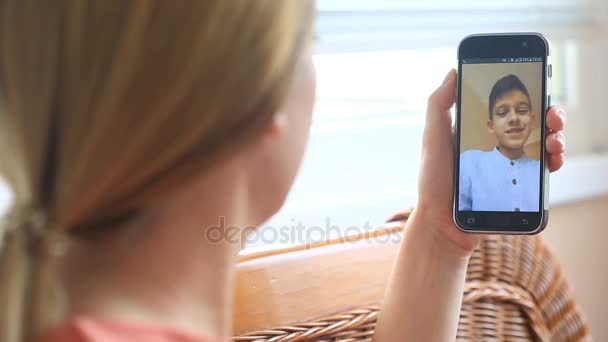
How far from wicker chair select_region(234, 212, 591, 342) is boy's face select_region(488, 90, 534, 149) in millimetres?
180

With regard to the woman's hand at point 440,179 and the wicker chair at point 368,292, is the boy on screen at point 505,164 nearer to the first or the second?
the woman's hand at point 440,179

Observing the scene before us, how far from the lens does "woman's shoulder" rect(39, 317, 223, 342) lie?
18.0 inches

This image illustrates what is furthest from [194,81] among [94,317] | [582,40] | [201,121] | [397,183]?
[582,40]

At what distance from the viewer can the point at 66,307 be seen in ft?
1.56

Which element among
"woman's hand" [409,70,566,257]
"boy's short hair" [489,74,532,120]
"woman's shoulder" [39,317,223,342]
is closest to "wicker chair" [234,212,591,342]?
"woman's hand" [409,70,566,257]

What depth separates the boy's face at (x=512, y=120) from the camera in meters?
0.80

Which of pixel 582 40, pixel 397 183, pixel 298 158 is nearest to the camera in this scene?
pixel 298 158

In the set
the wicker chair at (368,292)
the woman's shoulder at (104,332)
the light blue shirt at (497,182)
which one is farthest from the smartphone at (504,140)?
the woman's shoulder at (104,332)

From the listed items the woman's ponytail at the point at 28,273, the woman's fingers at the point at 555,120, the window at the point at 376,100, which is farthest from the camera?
the window at the point at 376,100

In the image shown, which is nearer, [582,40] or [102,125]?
[102,125]

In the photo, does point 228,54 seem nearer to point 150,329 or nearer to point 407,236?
point 150,329

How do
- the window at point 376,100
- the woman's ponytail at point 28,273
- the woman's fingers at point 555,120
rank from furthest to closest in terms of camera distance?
the window at point 376,100, the woman's fingers at point 555,120, the woman's ponytail at point 28,273

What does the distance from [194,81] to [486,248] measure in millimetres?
581

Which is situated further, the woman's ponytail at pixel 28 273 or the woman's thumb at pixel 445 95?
the woman's thumb at pixel 445 95
